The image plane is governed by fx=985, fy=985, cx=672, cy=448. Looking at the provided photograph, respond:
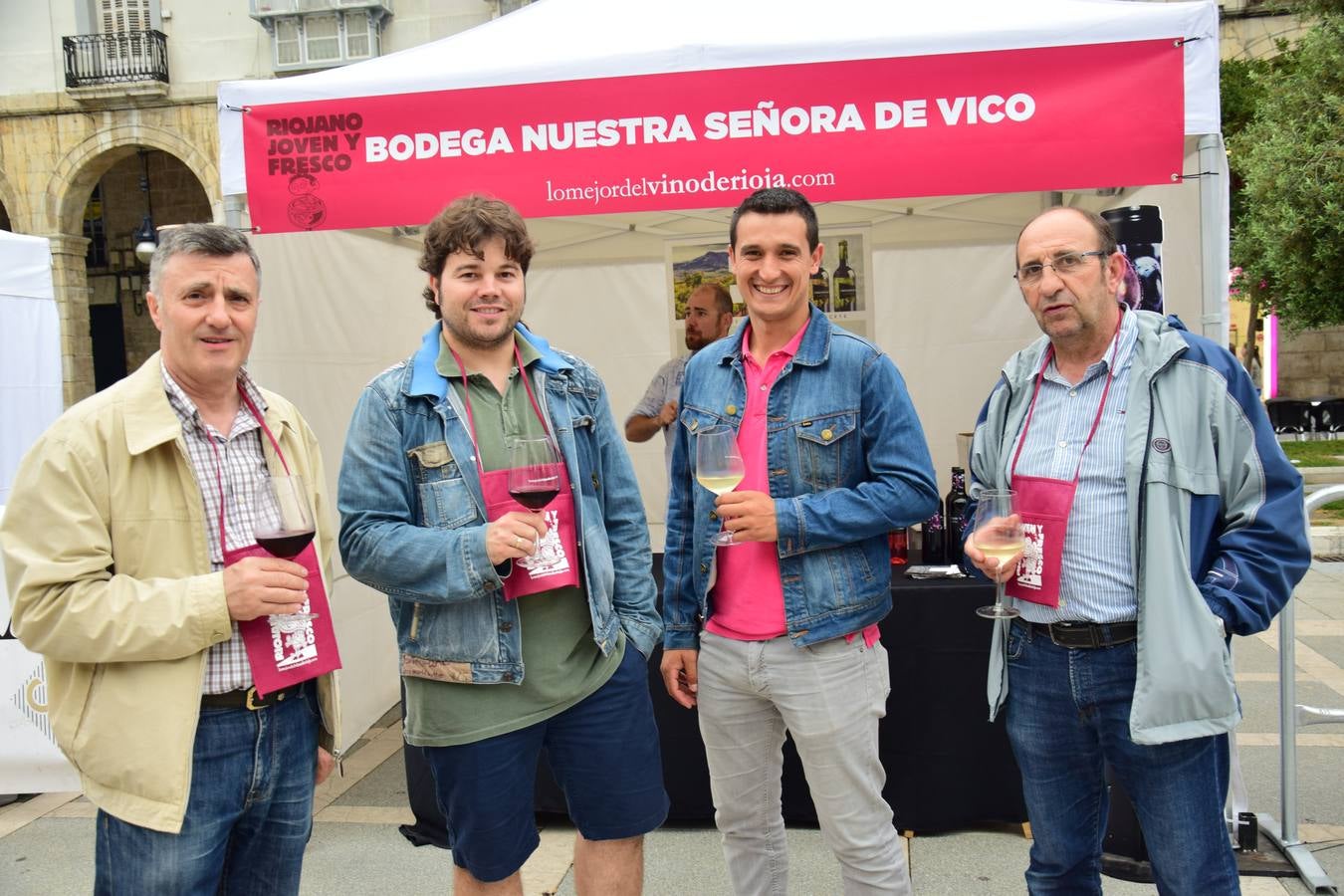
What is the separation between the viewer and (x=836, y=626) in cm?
207

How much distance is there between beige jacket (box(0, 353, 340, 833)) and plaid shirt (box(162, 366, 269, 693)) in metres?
0.03

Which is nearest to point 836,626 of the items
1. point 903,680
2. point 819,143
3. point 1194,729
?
point 1194,729

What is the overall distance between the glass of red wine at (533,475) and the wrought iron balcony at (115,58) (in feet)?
57.6

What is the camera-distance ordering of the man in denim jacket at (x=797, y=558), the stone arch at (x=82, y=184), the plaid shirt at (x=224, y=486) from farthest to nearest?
the stone arch at (x=82, y=184) < the man in denim jacket at (x=797, y=558) < the plaid shirt at (x=224, y=486)

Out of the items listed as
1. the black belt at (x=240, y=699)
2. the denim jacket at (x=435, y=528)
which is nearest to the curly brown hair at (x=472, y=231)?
the denim jacket at (x=435, y=528)

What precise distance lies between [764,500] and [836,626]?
32 centimetres

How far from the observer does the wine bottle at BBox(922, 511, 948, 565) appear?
3.36 meters

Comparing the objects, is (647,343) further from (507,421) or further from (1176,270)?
(507,421)

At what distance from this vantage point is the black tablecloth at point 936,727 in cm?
308

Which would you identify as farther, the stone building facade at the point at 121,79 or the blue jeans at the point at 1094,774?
the stone building facade at the point at 121,79

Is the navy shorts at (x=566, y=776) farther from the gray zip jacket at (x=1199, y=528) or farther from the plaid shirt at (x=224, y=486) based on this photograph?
the gray zip jacket at (x=1199, y=528)

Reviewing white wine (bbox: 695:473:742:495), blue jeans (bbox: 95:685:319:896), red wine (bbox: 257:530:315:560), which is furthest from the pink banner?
blue jeans (bbox: 95:685:319:896)

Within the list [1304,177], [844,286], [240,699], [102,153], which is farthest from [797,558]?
[102,153]

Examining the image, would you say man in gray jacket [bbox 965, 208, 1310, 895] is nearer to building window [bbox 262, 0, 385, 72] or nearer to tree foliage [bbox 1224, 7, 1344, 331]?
tree foliage [bbox 1224, 7, 1344, 331]
